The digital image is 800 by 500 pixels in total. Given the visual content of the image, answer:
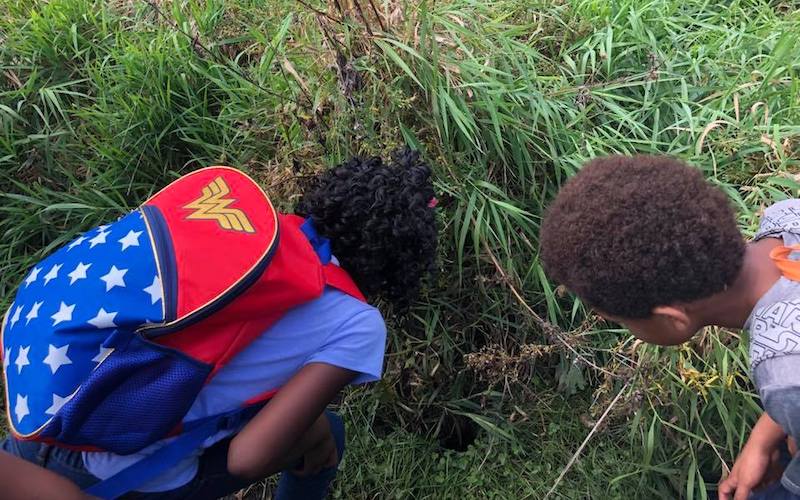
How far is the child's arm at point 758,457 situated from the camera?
53.3 inches

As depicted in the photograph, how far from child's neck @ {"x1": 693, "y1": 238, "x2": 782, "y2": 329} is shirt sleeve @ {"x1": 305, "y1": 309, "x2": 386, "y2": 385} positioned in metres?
0.60

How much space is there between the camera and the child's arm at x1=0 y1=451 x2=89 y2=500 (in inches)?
42.4

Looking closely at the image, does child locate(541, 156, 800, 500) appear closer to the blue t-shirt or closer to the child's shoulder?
the child's shoulder

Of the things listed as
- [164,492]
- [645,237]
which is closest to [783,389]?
[645,237]

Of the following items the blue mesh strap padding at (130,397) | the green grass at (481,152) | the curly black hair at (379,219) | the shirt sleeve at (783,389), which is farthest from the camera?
the green grass at (481,152)

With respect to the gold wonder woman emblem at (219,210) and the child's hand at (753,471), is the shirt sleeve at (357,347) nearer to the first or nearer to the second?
the gold wonder woman emblem at (219,210)

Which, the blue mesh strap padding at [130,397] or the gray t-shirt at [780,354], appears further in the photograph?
the blue mesh strap padding at [130,397]

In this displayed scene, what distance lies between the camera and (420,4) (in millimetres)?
2035

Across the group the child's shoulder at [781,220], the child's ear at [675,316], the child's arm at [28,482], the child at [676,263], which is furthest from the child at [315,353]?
the child's shoulder at [781,220]

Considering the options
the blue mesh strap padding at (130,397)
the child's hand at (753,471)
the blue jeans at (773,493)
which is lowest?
the blue jeans at (773,493)

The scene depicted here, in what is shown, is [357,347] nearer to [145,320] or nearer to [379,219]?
[379,219]

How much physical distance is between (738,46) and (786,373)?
1.63 meters

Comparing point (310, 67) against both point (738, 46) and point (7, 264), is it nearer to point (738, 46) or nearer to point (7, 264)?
point (7, 264)

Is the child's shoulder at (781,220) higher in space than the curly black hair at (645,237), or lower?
→ lower
